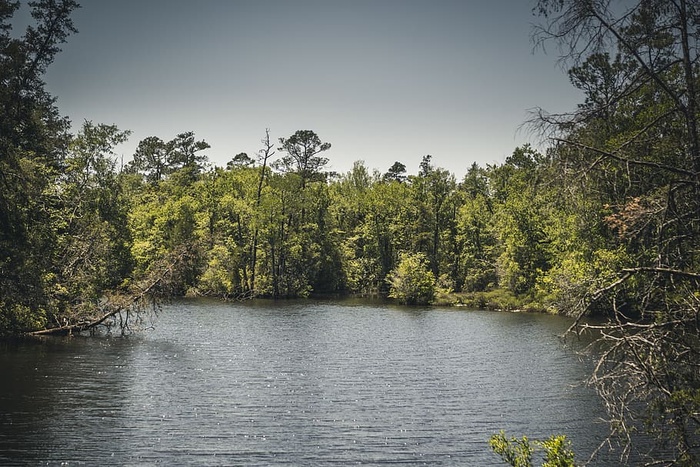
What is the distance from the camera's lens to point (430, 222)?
83.5 m

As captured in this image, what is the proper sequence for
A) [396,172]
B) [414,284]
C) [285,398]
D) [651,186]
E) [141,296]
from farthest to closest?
[396,172] → [414,284] → [141,296] → [285,398] → [651,186]

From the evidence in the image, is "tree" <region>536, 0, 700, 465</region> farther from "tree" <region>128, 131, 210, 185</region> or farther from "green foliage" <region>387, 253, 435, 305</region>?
"tree" <region>128, 131, 210, 185</region>

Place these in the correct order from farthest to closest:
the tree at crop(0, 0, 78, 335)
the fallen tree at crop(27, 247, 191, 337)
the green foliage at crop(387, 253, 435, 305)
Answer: the green foliage at crop(387, 253, 435, 305) → the fallen tree at crop(27, 247, 191, 337) → the tree at crop(0, 0, 78, 335)

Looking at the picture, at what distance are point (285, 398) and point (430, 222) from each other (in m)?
63.3

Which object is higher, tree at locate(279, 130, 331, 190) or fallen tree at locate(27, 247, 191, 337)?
tree at locate(279, 130, 331, 190)

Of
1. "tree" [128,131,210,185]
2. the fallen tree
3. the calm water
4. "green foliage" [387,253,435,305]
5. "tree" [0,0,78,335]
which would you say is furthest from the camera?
"tree" [128,131,210,185]

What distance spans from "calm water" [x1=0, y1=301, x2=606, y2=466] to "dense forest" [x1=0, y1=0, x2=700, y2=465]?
2888 millimetres

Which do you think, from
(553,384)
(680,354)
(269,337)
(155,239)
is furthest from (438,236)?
(680,354)

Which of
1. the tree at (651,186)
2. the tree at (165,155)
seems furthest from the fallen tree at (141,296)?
the tree at (165,155)

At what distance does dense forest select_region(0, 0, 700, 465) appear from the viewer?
849cm

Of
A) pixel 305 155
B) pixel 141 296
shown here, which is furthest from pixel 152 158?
pixel 141 296

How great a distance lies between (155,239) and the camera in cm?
7512

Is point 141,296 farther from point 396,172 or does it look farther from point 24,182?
point 396,172

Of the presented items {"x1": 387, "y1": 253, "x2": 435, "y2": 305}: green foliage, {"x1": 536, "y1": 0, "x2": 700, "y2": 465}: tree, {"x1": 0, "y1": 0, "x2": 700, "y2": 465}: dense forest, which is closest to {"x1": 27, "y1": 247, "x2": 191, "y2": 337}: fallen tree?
{"x1": 0, "y1": 0, "x2": 700, "y2": 465}: dense forest
